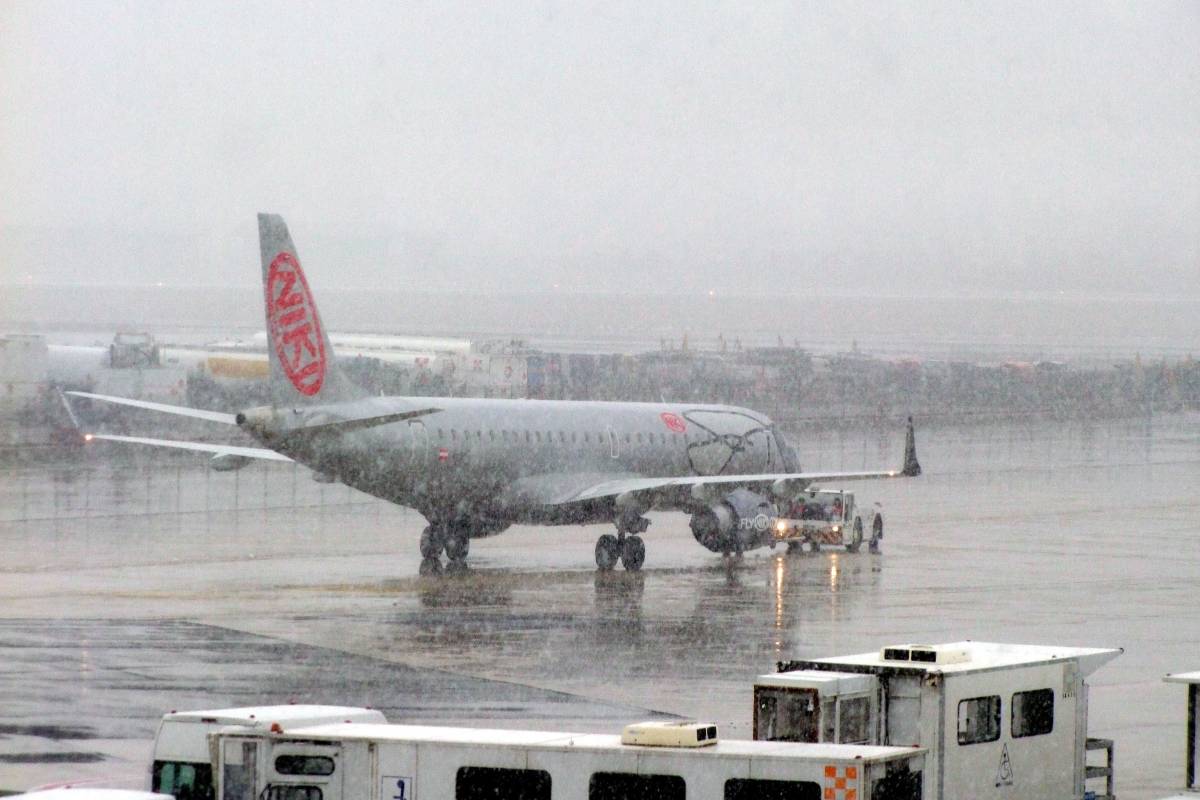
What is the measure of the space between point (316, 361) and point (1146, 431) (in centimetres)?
7166

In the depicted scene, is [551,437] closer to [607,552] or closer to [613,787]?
[607,552]

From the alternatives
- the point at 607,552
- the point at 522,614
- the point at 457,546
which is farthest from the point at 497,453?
the point at 522,614

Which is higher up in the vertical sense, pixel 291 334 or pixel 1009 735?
pixel 291 334

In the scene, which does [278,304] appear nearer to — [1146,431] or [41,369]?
[41,369]

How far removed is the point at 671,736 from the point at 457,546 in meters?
33.6

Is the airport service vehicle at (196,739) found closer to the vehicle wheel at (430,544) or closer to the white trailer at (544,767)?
the white trailer at (544,767)

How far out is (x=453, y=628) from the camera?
3600 centimetres

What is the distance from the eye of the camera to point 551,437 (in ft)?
164

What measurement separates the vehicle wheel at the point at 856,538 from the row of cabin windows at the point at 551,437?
499 centimetres

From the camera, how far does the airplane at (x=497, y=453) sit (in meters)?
44.0

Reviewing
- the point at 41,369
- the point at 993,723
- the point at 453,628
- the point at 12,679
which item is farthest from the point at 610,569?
the point at 41,369

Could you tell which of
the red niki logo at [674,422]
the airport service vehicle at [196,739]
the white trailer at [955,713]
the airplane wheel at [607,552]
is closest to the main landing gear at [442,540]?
the airplane wheel at [607,552]

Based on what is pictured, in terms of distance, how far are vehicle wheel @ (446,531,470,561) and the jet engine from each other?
6.02 meters

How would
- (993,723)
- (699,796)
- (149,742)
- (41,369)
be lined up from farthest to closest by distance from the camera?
(41,369) < (149,742) < (993,723) < (699,796)
